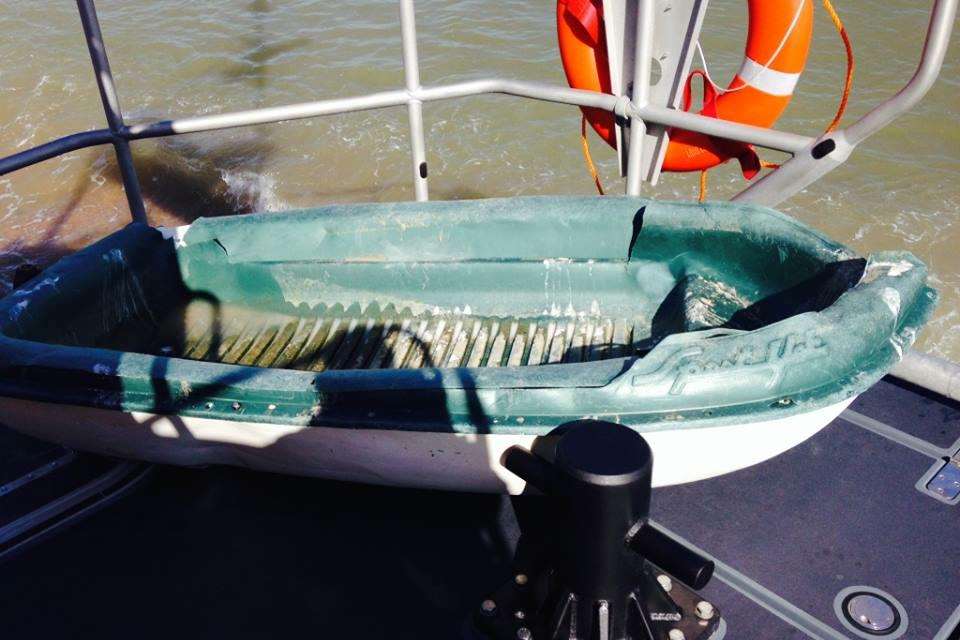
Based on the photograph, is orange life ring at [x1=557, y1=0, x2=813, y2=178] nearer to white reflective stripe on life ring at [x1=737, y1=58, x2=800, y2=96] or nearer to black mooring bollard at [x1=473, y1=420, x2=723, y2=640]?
white reflective stripe on life ring at [x1=737, y1=58, x2=800, y2=96]

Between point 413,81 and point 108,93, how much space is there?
0.97 metres

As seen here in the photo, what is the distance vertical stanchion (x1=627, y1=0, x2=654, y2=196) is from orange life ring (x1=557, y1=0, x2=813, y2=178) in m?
0.22

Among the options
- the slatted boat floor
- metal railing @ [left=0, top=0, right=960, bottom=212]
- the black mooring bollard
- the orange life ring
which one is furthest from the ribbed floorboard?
the black mooring bollard

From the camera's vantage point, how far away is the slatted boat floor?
249 cm

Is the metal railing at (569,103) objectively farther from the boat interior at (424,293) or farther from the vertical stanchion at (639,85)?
the boat interior at (424,293)

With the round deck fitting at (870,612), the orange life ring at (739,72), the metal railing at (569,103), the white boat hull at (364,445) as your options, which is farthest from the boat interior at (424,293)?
the round deck fitting at (870,612)

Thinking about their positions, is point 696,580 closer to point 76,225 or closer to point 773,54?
point 773,54

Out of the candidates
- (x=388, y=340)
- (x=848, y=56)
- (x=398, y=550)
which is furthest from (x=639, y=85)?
(x=398, y=550)

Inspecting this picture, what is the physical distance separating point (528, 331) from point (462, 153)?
179 inches

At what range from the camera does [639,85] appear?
2488 millimetres

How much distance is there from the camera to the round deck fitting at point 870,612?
170cm

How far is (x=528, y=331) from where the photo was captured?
2568mm

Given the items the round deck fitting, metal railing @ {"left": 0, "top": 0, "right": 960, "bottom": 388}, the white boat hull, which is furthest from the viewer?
metal railing @ {"left": 0, "top": 0, "right": 960, "bottom": 388}

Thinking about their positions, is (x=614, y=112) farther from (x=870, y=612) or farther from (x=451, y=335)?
(x=870, y=612)
